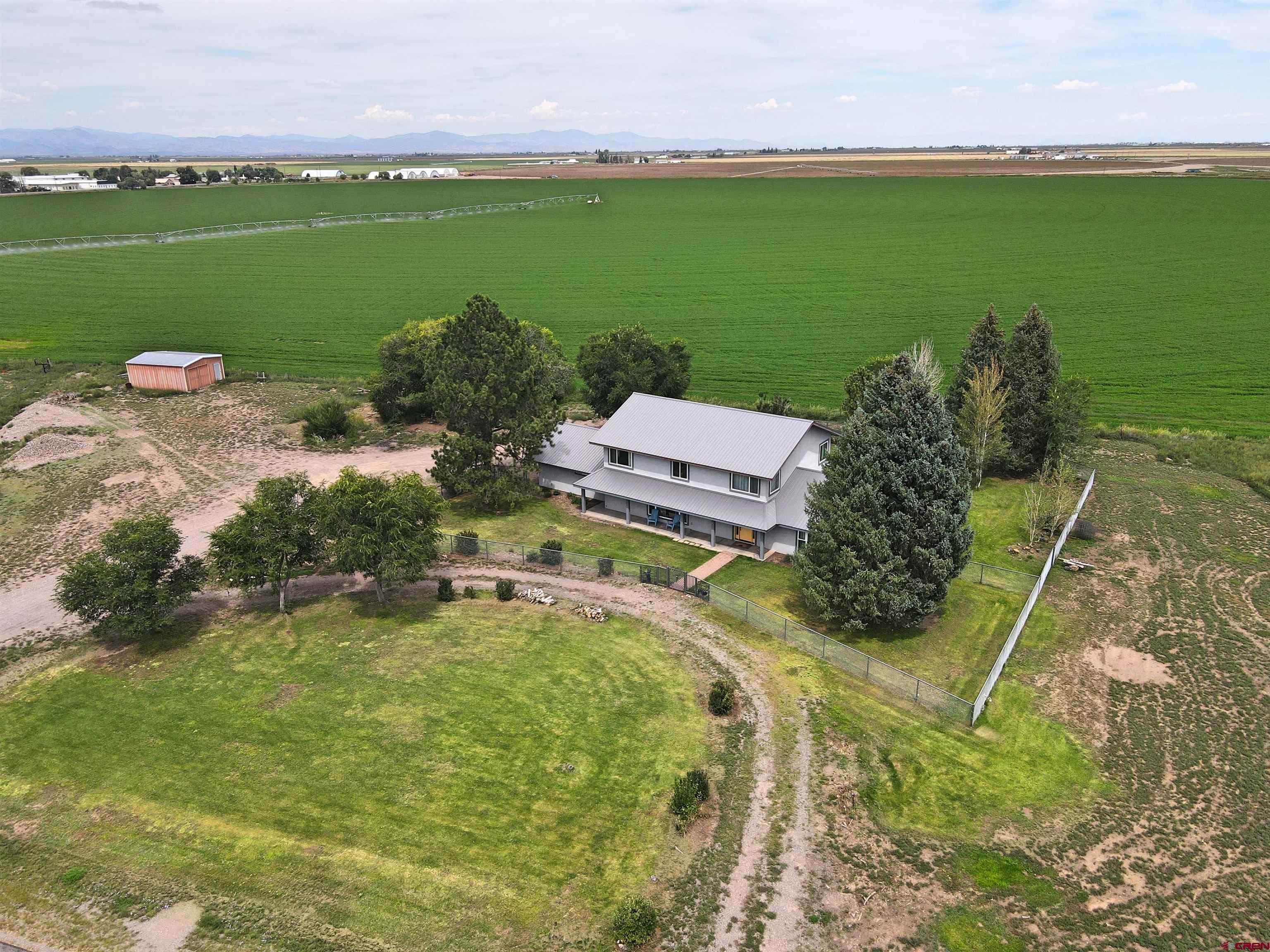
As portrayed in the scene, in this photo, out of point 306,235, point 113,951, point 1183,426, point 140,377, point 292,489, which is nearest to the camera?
point 113,951

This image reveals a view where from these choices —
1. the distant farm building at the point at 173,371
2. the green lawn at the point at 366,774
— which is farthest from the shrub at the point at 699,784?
the distant farm building at the point at 173,371

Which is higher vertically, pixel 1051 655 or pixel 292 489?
pixel 292 489

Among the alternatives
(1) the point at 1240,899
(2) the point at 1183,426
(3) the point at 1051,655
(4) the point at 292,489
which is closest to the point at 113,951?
(4) the point at 292,489

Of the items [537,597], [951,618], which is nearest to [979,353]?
[951,618]

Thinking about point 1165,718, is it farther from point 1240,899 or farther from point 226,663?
point 226,663

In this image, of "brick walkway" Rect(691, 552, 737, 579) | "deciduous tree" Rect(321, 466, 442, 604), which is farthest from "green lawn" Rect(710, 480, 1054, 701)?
"deciduous tree" Rect(321, 466, 442, 604)

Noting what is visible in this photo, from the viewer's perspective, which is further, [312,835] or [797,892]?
[312,835]

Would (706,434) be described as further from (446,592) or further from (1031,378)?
(1031,378)
